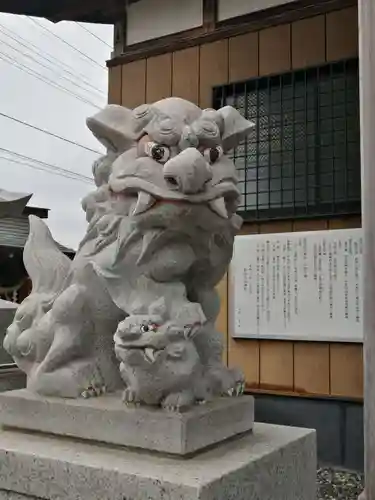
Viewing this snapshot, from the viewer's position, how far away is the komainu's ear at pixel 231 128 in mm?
1540

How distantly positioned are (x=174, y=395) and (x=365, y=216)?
198cm

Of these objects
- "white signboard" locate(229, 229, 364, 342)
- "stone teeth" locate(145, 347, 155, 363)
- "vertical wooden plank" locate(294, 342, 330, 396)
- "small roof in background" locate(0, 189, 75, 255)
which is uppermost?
"small roof in background" locate(0, 189, 75, 255)

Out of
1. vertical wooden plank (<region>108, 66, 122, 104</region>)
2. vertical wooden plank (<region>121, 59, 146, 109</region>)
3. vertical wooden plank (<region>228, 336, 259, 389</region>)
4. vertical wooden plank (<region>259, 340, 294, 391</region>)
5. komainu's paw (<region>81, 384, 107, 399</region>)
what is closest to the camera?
komainu's paw (<region>81, 384, 107, 399</region>)

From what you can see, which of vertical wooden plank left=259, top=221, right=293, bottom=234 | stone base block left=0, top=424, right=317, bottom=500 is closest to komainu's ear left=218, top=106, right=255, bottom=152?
stone base block left=0, top=424, right=317, bottom=500

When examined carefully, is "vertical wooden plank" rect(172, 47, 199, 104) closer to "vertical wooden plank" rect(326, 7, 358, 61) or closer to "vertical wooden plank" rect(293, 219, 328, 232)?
"vertical wooden plank" rect(326, 7, 358, 61)

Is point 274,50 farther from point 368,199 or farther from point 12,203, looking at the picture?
point 12,203

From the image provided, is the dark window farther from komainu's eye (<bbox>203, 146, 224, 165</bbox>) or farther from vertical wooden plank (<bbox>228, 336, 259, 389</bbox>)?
komainu's eye (<bbox>203, 146, 224, 165</bbox>)

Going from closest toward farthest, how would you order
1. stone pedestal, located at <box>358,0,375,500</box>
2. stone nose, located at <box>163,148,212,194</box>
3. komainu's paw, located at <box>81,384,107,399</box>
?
stone nose, located at <box>163,148,212,194</box>
komainu's paw, located at <box>81,384,107,399</box>
stone pedestal, located at <box>358,0,375,500</box>

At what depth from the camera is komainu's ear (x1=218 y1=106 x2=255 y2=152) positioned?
154 cm

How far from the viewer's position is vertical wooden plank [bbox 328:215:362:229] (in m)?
3.52

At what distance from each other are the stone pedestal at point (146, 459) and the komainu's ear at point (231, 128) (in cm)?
70

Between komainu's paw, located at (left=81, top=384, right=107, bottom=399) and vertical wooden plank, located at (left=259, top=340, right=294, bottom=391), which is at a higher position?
komainu's paw, located at (left=81, top=384, right=107, bottom=399)

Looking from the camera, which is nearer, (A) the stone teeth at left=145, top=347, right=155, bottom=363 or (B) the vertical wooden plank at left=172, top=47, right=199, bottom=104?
(A) the stone teeth at left=145, top=347, right=155, bottom=363

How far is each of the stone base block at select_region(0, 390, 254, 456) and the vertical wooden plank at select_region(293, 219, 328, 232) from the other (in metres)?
2.21
